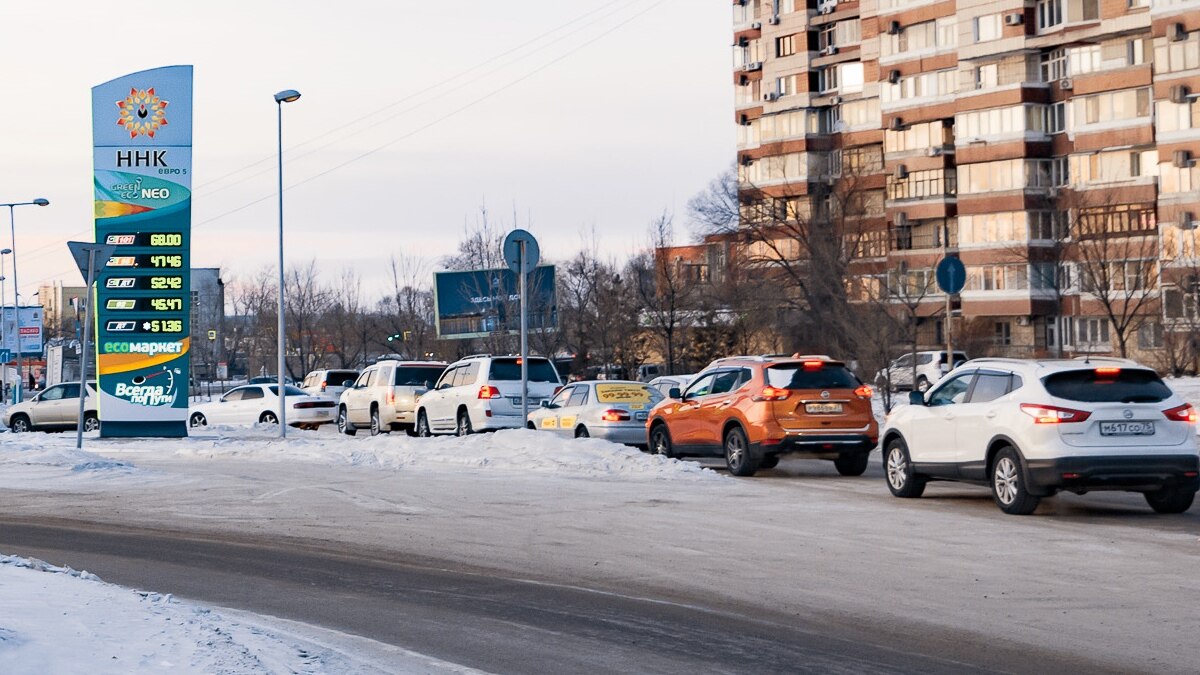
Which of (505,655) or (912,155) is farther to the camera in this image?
(912,155)

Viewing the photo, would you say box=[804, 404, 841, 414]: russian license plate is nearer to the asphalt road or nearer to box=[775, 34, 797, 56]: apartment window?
the asphalt road

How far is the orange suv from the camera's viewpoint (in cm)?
2017

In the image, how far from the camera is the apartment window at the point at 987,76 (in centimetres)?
7200

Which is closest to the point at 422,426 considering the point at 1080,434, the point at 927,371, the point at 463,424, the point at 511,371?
the point at 463,424

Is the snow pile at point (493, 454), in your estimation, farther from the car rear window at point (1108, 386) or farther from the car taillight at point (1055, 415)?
the car rear window at point (1108, 386)

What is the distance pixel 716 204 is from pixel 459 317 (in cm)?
1534

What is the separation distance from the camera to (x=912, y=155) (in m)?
78.2

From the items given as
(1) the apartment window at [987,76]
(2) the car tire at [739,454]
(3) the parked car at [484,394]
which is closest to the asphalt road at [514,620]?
(2) the car tire at [739,454]

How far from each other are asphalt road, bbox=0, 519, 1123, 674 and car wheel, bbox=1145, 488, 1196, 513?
279 inches

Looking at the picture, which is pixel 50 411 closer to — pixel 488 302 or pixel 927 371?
pixel 488 302

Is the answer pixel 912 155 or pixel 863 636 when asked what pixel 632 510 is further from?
pixel 912 155

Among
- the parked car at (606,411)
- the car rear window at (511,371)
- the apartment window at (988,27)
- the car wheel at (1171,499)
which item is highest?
the apartment window at (988,27)

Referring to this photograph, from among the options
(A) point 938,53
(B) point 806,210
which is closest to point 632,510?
(A) point 938,53

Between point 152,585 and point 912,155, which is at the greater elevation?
point 912,155
